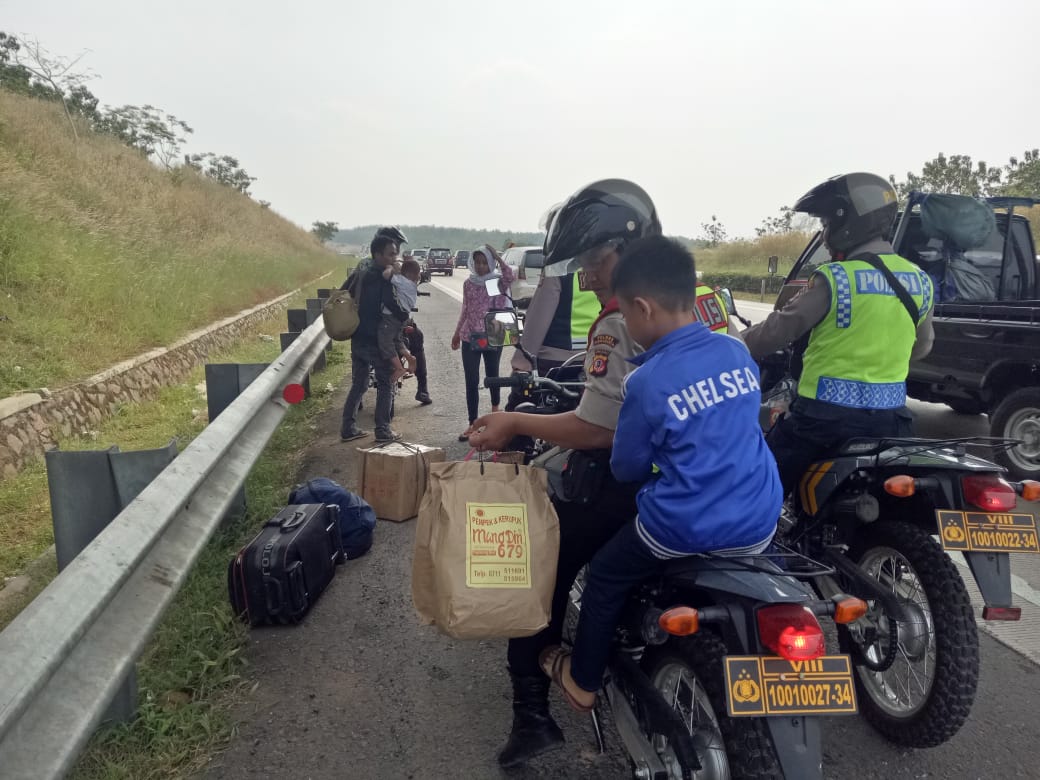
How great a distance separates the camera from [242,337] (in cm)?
1301

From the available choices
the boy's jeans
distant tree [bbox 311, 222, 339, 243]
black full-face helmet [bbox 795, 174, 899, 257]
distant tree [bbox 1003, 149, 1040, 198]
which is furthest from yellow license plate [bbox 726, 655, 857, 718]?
distant tree [bbox 311, 222, 339, 243]

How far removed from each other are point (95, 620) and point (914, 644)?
2807 mm

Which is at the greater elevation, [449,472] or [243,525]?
[449,472]

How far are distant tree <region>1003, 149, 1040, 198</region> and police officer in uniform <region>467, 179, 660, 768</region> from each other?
37.9 m

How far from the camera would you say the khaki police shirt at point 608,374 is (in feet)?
7.89

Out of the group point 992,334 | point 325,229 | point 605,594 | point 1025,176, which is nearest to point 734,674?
point 605,594

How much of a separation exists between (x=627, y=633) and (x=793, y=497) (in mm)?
1322

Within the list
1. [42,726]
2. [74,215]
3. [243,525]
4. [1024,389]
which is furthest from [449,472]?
[74,215]

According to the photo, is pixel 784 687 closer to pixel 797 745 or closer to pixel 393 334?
pixel 797 745

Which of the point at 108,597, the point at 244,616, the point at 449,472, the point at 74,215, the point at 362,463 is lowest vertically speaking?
the point at 244,616

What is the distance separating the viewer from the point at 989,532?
268 cm

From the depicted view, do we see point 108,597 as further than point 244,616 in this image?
No

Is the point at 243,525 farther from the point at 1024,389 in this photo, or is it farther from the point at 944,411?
the point at 944,411

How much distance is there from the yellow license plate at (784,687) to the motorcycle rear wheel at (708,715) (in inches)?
2.2
